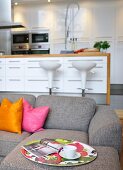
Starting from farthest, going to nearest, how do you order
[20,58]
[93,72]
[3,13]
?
A: [3,13] → [20,58] → [93,72]

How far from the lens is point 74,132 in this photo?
202 centimetres

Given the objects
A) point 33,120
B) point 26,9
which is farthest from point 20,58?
point 26,9

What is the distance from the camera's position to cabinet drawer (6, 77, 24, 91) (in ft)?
12.8

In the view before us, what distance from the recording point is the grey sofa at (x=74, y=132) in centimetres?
134

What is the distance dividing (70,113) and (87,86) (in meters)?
1.54

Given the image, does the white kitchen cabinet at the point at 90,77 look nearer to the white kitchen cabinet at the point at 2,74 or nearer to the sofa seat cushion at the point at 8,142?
the white kitchen cabinet at the point at 2,74

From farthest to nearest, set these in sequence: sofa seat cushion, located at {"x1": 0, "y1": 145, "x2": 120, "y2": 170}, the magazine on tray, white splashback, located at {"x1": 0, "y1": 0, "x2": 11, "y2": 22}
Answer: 1. white splashback, located at {"x1": 0, "y1": 0, "x2": 11, "y2": 22}
2. the magazine on tray
3. sofa seat cushion, located at {"x1": 0, "y1": 145, "x2": 120, "y2": 170}

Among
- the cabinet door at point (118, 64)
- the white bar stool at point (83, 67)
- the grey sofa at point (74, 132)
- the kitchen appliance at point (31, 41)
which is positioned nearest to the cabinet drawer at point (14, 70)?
the white bar stool at point (83, 67)

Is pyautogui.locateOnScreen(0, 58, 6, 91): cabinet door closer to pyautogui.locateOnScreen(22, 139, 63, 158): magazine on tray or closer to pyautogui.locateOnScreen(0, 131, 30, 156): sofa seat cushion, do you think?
pyautogui.locateOnScreen(0, 131, 30, 156): sofa seat cushion

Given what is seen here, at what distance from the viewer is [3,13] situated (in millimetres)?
5461

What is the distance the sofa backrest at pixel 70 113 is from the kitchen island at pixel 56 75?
1.36 meters

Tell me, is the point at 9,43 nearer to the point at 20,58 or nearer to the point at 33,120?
the point at 20,58

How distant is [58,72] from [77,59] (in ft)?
1.35

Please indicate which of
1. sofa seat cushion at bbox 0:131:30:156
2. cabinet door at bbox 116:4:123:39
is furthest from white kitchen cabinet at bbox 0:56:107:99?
cabinet door at bbox 116:4:123:39
